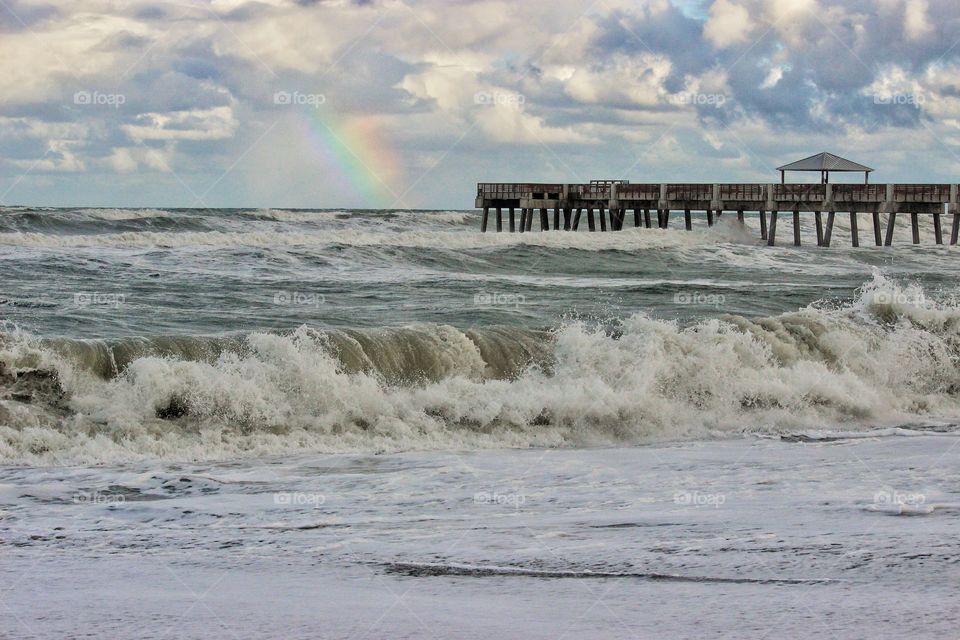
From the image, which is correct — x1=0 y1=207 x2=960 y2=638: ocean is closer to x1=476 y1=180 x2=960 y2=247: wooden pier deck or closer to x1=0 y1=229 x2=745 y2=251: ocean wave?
x1=0 y1=229 x2=745 y2=251: ocean wave

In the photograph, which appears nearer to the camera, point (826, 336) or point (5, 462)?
point (5, 462)

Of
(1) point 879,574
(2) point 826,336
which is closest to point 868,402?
(2) point 826,336

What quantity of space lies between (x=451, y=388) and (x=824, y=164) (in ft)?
119

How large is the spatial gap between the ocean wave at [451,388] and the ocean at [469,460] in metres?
0.05

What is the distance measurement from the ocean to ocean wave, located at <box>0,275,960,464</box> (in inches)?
1.9

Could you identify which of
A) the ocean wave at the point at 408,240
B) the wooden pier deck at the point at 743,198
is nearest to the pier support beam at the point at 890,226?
the wooden pier deck at the point at 743,198

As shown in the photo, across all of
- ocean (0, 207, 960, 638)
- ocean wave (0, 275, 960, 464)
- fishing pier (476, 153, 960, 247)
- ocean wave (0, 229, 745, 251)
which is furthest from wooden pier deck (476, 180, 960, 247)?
ocean wave (0, 275, 960, 464)

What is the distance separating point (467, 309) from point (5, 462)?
1296cm

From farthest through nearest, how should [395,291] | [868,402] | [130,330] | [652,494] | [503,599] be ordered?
1. [395,291]
2. [130,330]
3. [868,402]
4. [652,494]
5. [503,599]

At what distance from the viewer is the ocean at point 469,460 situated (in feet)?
20.6

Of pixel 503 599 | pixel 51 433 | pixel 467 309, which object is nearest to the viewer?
pixel 503 599

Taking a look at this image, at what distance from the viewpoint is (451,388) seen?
602 inches

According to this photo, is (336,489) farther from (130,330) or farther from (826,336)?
(826,336)

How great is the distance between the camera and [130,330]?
18.5m
